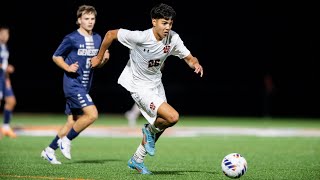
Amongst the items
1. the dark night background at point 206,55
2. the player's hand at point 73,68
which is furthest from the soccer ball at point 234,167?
the dark night background at point 206,55

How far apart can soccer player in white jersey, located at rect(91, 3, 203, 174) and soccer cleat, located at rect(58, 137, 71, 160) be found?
4.54 feet

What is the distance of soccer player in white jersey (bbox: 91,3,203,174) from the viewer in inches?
313

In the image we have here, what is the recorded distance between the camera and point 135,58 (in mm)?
8297

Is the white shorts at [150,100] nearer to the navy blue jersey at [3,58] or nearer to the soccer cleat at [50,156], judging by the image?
the soccer cleat at [50,156]

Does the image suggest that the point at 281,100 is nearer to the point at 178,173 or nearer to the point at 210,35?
the point at 210,35

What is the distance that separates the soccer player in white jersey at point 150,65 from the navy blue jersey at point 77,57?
123 centimetres

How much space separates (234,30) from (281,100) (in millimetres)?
4512

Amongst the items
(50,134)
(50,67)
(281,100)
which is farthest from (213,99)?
(50,134)

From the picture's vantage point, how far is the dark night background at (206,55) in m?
29.0

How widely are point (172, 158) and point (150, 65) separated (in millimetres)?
2750

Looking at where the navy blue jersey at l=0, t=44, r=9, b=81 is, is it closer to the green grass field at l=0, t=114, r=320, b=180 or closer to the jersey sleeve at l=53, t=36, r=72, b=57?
the green grass field at l=0, t=114, r=320, b=180

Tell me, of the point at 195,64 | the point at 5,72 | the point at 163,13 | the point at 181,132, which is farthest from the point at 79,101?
the point at 181,132

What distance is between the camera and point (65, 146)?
371 inches

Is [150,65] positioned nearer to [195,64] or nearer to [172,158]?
[195,64]
